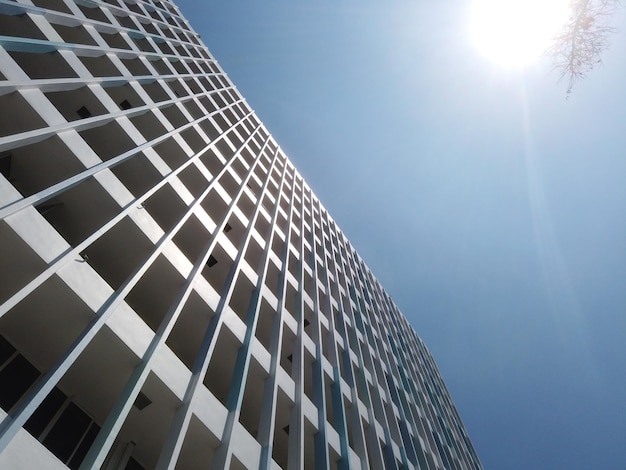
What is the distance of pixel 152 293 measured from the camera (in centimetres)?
1090

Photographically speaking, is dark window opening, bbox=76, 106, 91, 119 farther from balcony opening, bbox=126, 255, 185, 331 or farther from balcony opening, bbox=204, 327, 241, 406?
balcony opening, bbox=204, 327, 241, 406

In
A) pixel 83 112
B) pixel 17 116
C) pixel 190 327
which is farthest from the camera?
pixel 83 112

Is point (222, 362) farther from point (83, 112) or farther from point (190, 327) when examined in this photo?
point (83, 112)

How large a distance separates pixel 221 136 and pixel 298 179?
41.4 ft

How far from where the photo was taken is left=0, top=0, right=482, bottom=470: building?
7.11 meters

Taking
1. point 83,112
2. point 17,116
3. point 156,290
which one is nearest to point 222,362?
point 156,290

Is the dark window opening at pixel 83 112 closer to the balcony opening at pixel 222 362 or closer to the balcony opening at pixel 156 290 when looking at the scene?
the balcony opening at pixel 156 290

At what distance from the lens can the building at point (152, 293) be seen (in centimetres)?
711

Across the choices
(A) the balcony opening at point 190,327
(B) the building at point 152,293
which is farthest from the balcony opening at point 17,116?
(A) the balcony opening at point 190,327

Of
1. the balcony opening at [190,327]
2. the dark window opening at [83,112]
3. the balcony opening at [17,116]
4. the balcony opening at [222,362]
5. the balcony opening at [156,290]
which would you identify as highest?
the dark window opening at [83,112]

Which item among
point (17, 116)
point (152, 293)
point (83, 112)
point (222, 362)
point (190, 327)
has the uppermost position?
point (83, 112)

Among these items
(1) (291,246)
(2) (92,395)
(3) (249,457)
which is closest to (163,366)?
(2) (92,395)

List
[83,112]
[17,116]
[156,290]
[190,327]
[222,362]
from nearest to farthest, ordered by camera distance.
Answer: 1. [17,116]
2. [156,290]
3. [190,327]
4. [222,362]
5. [83,112]

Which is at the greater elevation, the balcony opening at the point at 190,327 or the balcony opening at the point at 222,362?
the balcony opening at the point at 190,327
